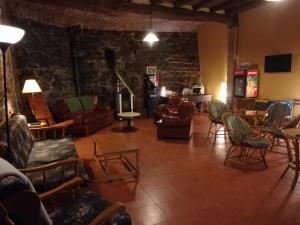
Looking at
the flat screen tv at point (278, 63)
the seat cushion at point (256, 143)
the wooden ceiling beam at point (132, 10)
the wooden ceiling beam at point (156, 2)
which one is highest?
the wooden ceiling beam at point (156, 2)

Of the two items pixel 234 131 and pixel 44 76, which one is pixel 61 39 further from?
pixel 234 131

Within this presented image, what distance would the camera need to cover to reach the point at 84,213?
1782mm

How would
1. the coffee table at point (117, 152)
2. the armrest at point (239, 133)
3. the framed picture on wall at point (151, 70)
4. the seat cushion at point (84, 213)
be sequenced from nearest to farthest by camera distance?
the seat cushion at point (84, 213)
the coffee table at point (117, 152)
the armrest at point (239, 133)
the framed picture on wall at point (151, 70)

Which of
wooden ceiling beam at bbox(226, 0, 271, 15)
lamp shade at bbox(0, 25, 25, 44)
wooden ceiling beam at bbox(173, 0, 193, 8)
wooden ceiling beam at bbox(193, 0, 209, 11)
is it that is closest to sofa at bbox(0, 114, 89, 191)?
lamp shade at bbox(0, 25, 25, 44)

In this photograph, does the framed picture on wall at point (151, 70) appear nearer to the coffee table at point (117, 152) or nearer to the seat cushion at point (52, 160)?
the coffee table at point (117, 152)

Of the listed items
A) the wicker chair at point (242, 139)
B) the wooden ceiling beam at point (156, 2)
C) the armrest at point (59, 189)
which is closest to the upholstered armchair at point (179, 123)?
the wicker chair at point (242, 139)

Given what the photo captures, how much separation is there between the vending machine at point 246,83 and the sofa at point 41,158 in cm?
502

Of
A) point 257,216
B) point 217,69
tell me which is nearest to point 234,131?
point 257,216

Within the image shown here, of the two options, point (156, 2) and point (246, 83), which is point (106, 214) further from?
point (246, 83)

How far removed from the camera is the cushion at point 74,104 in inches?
240

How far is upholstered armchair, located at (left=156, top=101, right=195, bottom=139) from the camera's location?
5.13m

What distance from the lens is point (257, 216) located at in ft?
7.86

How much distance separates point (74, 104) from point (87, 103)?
57cm

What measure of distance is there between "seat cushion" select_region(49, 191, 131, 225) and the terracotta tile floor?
664 millimetres
